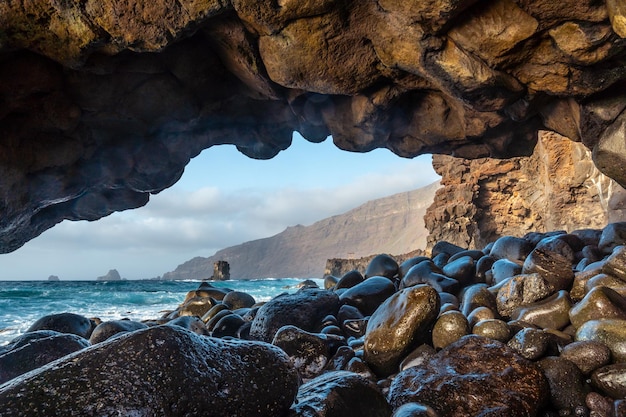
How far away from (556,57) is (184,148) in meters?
7.48

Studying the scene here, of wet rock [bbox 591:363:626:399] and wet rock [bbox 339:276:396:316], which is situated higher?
wet rock [bbox 339:276:396:316]

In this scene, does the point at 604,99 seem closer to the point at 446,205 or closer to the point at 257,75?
the point at 257,75

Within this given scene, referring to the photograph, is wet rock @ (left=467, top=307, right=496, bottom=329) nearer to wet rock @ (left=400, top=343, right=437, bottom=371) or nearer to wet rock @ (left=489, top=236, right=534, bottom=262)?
wet rock @ (left=400, top=343, right=437, bottom=371)

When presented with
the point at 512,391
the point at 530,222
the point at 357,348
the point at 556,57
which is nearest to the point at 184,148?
the point at 357,348

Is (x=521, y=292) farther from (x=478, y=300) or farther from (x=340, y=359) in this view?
(x=340, y=359)

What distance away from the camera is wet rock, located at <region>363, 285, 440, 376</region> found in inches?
170

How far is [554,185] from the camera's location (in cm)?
2123

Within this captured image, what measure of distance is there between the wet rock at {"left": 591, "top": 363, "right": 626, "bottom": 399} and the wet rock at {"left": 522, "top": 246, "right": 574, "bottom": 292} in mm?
1540

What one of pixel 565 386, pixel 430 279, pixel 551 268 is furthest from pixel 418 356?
pixel 430 279

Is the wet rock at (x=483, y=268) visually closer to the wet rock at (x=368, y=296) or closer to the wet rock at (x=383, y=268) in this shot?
the wet rock at (x=368, y=296)

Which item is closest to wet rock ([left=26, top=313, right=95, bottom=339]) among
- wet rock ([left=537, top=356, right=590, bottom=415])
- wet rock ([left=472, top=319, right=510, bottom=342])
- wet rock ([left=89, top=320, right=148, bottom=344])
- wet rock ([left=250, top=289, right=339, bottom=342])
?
wet rock ([left=89, top=320, right=148, bottom=344])

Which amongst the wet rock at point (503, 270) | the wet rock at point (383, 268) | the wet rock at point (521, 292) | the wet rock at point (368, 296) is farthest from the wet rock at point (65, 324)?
the wet rock at point (503, 270)

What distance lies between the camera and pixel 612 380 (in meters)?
3.32

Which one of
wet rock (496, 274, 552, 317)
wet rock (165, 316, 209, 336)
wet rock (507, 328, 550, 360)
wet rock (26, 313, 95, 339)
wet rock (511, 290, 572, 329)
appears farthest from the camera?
wet rock (26, 313, 95, 339)
